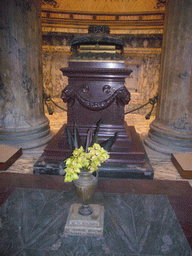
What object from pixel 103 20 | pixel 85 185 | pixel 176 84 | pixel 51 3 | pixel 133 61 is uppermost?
pixel 51 3

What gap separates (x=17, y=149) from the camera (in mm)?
3605

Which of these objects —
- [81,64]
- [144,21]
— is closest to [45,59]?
[144,21]

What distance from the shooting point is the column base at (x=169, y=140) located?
3.72 m

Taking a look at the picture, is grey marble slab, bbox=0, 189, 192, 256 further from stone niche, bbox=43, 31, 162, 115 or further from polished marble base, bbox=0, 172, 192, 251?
stone niche, bbox=43, 31, 162, 115

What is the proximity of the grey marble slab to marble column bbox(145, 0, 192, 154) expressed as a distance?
5.93 feet

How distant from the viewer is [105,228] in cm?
173

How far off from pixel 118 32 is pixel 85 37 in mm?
3801

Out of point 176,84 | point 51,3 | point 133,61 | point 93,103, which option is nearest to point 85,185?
point 93,103

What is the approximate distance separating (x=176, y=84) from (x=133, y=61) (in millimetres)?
3531

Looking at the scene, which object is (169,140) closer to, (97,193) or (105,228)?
(97,193)

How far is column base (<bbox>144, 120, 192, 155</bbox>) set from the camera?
3.72m

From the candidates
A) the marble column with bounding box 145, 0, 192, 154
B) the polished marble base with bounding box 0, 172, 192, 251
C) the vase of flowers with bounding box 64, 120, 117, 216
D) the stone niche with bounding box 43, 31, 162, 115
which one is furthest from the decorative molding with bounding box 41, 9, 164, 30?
the vase of flowers with bounding box 64, 120, 117, 216

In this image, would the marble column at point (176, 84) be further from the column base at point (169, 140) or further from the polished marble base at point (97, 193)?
the polished marble base at point (97, 193)

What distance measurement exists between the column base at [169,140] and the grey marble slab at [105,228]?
1.71 metres
